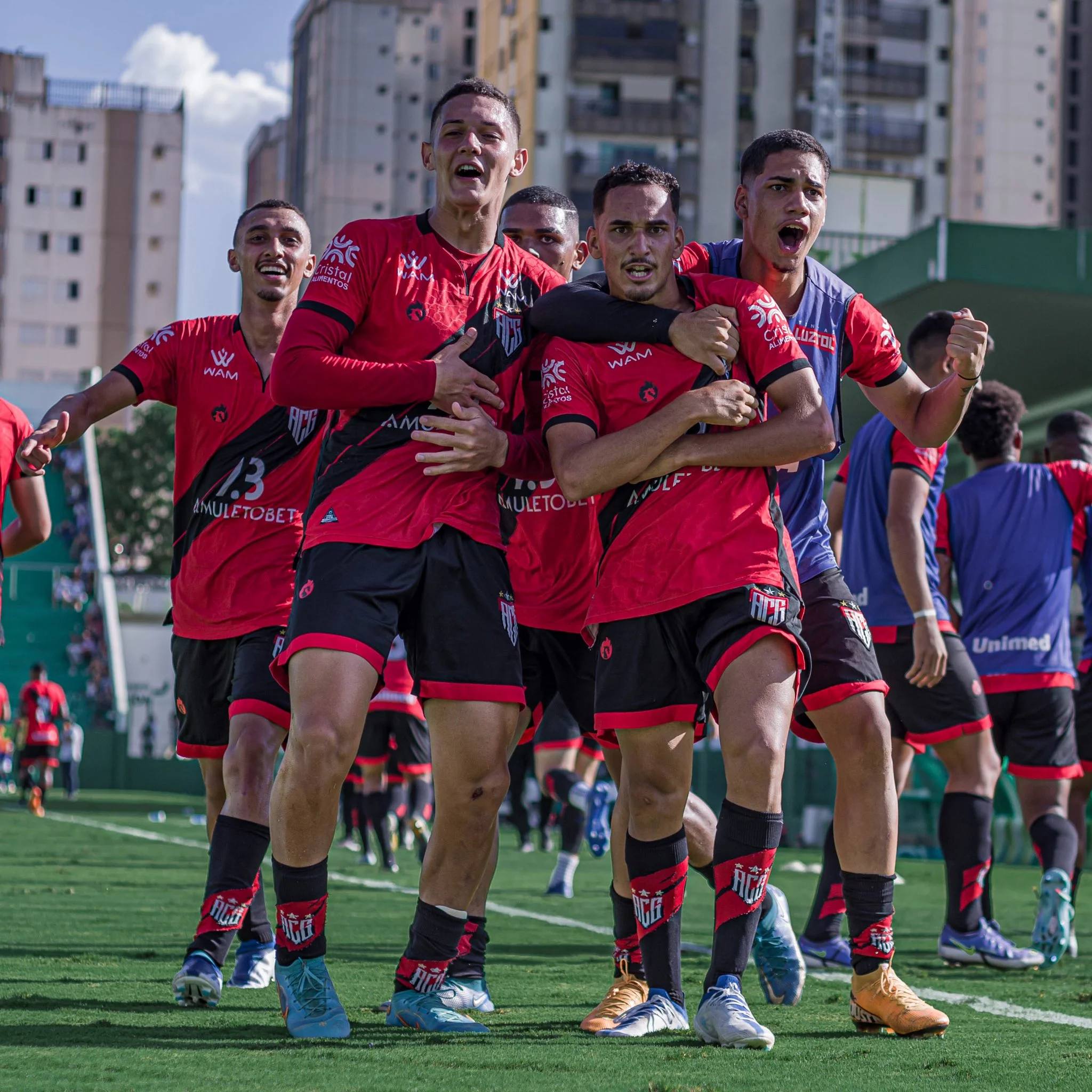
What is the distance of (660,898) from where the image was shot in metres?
4.67

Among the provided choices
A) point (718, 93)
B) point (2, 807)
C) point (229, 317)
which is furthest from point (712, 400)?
point (718, 93)

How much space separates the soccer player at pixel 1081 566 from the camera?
8.14 meters

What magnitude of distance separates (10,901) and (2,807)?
16.2 metres

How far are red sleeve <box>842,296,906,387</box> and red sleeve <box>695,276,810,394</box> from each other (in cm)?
45

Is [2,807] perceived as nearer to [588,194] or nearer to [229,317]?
[229,317]

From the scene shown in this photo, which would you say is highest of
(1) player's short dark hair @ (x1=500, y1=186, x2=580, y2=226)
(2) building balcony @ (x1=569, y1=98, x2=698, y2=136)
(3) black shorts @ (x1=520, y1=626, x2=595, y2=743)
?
(2) building balcony @ (x1=569, y1=98, x2=698, y2=136)

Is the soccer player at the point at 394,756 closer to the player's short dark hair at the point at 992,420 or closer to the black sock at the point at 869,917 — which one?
the player's short dark hair at the point at 992,420

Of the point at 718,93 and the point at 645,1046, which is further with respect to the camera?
the point at 718,93

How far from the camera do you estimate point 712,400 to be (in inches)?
181

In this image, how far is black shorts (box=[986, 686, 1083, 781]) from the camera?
291 inches

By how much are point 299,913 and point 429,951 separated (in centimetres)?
37

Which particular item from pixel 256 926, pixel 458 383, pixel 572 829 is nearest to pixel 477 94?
pixel 458 383

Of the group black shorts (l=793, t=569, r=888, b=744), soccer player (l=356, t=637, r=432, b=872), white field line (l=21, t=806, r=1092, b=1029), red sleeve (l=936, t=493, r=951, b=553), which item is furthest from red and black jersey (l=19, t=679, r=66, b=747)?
black shorts (l=793, t=569, r=888, b=744)

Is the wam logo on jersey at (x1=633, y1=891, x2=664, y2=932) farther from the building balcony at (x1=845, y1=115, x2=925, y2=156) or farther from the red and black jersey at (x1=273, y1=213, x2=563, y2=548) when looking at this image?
the building balcony at (x1=845, y1=115, x2=925, y2=156)
